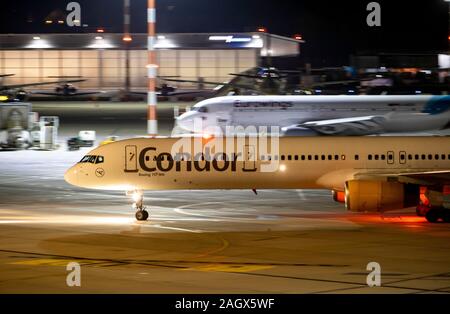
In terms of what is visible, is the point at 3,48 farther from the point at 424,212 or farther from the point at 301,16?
the point at 424,212

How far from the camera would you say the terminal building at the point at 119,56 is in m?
134

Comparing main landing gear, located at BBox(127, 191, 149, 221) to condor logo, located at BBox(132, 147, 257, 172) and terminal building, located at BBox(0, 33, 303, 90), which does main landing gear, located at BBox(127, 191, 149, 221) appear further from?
terminal building, located at BBox(0, 33, 303, 90)

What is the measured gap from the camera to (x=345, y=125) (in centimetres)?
6831

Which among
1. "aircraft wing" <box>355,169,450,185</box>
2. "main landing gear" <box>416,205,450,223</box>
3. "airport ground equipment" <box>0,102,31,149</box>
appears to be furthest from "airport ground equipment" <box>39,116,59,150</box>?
"main landing gear" <box>416,205,450,223</box>

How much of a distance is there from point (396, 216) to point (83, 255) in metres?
15.0

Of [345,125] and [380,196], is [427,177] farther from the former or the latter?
[345,125]

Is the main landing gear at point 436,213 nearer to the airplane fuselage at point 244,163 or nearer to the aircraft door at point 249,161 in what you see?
the airplane fuselage at point 244,163

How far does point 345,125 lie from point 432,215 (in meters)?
31.1

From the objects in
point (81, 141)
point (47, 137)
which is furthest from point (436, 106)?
point (47, 137)

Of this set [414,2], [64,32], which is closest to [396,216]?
[64,32]

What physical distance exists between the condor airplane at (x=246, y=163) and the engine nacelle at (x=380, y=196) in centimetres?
175

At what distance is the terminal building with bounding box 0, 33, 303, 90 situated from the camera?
13375 centimetres

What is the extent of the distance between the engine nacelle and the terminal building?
97.4 metres

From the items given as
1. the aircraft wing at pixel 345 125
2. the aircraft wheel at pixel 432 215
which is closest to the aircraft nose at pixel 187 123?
the aircraft wing at pixel 345 125
